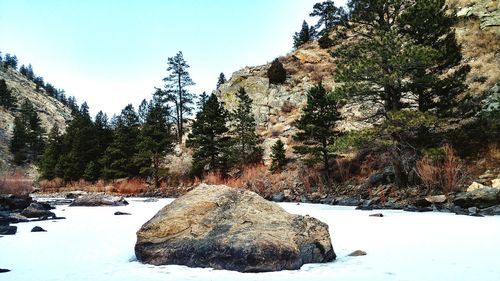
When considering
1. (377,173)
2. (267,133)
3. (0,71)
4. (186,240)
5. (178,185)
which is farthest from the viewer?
(0,71)

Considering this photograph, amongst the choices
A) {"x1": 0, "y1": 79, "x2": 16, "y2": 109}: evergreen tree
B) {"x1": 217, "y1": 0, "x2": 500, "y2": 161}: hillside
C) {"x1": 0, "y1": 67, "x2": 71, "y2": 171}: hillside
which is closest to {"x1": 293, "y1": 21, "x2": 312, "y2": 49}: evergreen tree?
{"x1": 217, "y1": 0, "x2": 500, "y2": 161}: hillside

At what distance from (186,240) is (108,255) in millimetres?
1328

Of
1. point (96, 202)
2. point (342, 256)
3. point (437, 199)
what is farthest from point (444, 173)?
point (96, 202)

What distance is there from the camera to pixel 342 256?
16.9 feet

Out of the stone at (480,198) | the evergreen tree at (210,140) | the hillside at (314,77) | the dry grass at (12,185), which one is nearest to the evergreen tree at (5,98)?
the hillside at (314,77)

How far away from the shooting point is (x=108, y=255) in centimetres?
545

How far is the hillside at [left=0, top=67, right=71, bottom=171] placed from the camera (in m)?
87.0

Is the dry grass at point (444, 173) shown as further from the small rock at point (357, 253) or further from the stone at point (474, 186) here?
the small rock at point (357, 253)

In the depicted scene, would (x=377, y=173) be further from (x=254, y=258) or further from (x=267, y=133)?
(x=267, y=133)

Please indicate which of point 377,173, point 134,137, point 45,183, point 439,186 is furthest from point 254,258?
point 45,183

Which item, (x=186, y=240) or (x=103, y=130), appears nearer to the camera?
(x=186, y=240)

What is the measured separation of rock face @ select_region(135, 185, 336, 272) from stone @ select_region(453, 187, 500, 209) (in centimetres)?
717

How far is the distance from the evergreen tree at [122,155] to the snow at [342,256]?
88.6ft

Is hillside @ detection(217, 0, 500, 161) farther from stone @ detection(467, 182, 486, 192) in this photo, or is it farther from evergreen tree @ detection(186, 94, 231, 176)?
stone @ detection(467, 182, 486, 192)
